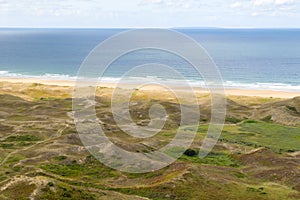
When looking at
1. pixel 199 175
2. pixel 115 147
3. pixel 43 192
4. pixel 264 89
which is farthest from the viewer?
pixel 264 89

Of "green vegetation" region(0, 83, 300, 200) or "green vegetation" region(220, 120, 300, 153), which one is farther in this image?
"green vegetation" region(220, 120, 300, 153)

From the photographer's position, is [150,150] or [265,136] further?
[265,136]

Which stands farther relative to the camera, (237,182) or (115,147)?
(115,147)

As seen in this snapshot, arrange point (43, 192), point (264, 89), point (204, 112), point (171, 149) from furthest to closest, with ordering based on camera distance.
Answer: point (264, 89)
point (204, 112)
point (171, 149)
point (43, 192)

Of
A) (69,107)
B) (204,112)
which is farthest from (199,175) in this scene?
(69,107)

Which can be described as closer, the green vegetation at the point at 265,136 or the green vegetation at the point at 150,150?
the green vegetation at the point at 150,150

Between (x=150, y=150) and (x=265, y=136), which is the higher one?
(x=265, y=136)

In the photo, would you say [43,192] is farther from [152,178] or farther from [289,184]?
[289,184]

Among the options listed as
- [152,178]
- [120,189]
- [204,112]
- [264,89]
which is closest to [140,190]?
[120,189]

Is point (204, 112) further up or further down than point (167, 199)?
further up

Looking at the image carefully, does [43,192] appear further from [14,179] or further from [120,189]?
[120,189]
